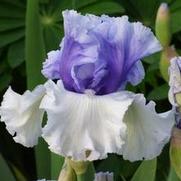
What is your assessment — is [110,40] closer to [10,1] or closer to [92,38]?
[92,38]

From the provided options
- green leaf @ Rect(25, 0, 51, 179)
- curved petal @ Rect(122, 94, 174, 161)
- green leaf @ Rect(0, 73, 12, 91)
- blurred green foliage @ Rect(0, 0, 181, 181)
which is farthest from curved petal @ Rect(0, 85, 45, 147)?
green leaf @ Rect(0, 73, 12, 91)

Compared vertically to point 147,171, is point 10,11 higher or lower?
higher

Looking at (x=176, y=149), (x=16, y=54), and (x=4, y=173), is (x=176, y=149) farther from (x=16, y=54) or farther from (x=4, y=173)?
(x=16, y=54)

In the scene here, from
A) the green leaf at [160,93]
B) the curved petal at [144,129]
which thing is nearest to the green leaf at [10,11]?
the green leaf at [160,93]

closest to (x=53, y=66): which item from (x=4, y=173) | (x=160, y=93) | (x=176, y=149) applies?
(x=176, y=149)

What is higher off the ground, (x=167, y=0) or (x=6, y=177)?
(x=167, y=0)

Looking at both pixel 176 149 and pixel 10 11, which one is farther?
pixel 10 11

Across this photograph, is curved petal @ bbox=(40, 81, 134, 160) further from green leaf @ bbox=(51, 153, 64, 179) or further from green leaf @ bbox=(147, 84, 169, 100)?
green leaf @ bbox=(147, 84, 169, 100)

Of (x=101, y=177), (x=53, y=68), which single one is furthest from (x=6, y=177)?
(x=53, y=68)
